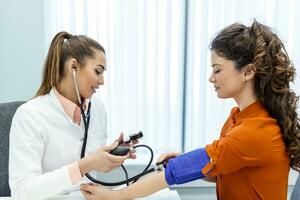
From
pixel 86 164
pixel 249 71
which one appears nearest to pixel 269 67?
pixel 249 71

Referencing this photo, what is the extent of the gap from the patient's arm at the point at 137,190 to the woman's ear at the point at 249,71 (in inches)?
15.8

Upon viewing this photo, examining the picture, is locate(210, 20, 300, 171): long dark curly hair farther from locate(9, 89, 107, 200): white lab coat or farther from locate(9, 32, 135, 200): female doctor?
locate(9, 89, 107, 200): white lab coat

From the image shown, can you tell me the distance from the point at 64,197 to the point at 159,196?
322 mm

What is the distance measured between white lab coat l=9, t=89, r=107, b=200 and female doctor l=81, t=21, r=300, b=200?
13cm

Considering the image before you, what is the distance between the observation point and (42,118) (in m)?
1.17

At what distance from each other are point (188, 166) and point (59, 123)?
48 cm

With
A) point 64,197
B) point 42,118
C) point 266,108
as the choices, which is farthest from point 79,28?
point 266,108

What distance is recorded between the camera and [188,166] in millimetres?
1015

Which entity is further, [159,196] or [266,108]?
[159,196]

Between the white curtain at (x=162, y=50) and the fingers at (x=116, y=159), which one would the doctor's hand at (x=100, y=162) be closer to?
the fingers at (x=116, y=159)

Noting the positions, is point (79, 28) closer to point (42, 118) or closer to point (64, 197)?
point (42, 118)

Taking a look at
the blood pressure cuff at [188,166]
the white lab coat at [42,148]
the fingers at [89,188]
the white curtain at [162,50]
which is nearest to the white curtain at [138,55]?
the white curtain at [162,50]

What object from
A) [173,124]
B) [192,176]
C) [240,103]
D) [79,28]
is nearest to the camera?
[192,176]

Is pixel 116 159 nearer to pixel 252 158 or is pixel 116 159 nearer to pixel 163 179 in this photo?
pixel 163 179
